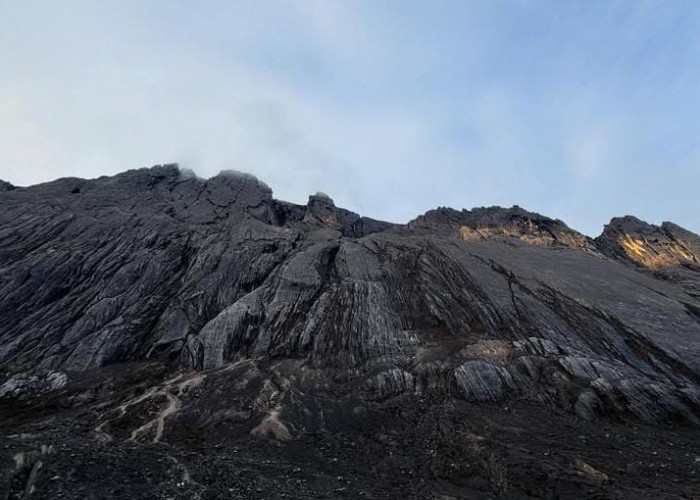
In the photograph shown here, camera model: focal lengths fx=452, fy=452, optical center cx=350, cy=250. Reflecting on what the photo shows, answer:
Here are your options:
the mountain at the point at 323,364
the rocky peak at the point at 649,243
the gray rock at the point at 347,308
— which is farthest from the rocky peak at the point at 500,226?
the gray rock at the point at 347,308

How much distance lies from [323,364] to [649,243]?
281ft

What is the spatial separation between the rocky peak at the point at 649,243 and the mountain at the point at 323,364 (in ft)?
33.7

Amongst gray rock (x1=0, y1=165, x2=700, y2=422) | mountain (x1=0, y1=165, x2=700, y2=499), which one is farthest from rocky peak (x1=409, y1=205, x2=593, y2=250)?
gray rock (x1=0, y1=165, x2=700, y2=422)

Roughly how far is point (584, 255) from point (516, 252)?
1309 cm

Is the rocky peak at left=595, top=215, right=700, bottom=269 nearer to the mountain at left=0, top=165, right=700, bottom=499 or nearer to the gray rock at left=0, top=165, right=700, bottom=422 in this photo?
the gray rock at left=0, top=165, right=700, bottom=422

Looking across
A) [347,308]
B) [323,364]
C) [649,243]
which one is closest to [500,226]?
[649,243]

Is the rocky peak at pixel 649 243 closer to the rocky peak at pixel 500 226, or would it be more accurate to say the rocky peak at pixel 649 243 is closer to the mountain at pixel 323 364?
the rocky peak at pixel 500 226

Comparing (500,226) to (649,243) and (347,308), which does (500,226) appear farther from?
(347,308)

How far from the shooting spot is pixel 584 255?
3061 inches

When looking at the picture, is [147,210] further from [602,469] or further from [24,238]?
[602,469]

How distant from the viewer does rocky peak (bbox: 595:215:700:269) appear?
88500mm

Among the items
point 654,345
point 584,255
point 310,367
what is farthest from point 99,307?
point 584,255

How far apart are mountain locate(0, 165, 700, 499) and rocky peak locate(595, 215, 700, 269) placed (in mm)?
10270

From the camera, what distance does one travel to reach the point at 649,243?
3757 inches
